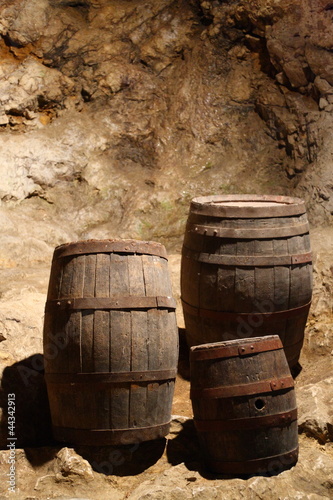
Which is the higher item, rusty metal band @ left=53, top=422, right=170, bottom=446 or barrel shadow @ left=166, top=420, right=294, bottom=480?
rusty metal band @ left=53, top=422, right=170, bottom=446

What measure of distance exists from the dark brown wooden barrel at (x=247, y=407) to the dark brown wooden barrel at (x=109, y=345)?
32 cm

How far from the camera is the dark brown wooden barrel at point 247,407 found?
4.11 m

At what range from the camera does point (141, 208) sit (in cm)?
814

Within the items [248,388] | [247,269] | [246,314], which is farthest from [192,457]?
[247,269]

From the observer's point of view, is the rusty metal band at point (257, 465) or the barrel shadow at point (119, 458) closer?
the rusty metal band at point (257, 465)

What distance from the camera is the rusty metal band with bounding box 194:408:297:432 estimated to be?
4.11 m

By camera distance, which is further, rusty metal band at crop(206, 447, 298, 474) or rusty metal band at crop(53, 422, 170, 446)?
rusty metal band at crop(53, 422, 170, 446)

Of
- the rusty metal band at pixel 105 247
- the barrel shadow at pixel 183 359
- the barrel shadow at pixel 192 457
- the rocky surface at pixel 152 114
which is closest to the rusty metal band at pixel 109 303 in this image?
the rusty metal band at pixel 105 247

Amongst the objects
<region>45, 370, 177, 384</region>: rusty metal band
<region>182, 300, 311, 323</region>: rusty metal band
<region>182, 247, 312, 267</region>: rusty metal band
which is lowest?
<region>182, 300, 311, 323</region>: rusty metal band

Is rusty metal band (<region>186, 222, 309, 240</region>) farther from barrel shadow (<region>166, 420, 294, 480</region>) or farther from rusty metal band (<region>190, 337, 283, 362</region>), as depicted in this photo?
barrel shadow (<region>166, 420, 294, 480</region>)

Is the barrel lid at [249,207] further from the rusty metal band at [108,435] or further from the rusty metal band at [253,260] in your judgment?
the rusty metal band at [108,435]

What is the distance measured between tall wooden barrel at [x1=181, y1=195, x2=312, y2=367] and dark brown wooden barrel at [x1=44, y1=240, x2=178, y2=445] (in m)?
0.80

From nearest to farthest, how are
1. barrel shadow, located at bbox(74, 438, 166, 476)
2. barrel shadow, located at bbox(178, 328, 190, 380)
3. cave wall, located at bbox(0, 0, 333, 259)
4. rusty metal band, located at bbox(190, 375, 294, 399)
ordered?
rusty metal band, located at bbox(190, 375, 294, 399) → barrel shadow, located at bbox(74, 438, 166, 476) → barrel shadow, located at bbox(178, 328, 190, 380) → cave wall, located at bbox(0, 0, 333, 259)

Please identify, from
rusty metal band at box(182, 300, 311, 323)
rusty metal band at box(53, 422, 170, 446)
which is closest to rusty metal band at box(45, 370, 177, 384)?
rusty metal band at box(53, 422, 170, 446)
